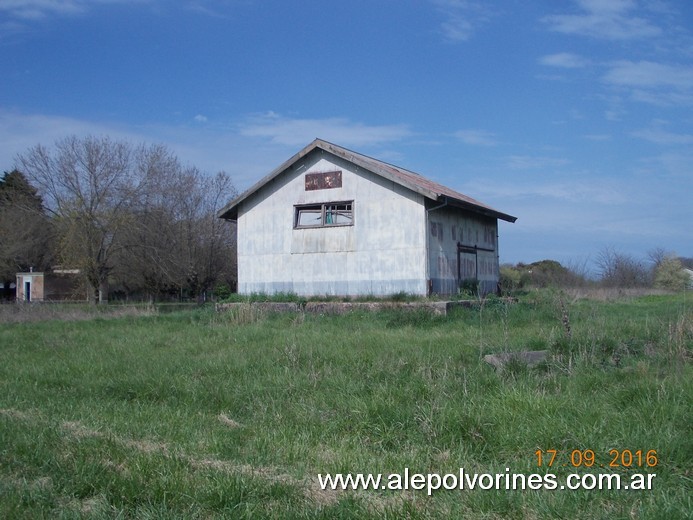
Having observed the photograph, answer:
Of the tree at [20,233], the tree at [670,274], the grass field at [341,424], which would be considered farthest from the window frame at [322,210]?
the tree at [20,233]

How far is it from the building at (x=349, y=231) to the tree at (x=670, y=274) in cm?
2348

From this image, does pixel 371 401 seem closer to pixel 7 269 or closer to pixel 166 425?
pixel 166 425

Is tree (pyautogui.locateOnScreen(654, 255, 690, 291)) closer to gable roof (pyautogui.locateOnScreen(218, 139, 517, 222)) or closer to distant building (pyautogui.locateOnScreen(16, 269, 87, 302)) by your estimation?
gable roof (pyautogui.locateOnScreen(218, 139, 517, 222))

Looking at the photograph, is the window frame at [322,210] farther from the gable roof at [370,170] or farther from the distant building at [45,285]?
the distant building at [45,285]

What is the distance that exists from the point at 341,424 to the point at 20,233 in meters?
49.0

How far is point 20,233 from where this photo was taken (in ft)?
159

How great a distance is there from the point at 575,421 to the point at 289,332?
27.2ft

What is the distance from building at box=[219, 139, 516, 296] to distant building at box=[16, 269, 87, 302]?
30974mm

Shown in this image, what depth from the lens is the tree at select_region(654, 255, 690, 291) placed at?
40.3 m

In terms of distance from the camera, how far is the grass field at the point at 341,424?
443 cm

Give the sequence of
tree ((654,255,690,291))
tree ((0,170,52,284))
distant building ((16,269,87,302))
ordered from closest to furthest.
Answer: tree ((654,255,690,291)) → tree ((0,170,52,284)) → distant building ((16,269,87,302))

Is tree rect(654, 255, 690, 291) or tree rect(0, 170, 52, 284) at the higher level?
tree rect(0, 170, 52, 284)

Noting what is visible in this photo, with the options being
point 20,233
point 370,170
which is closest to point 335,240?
point 370,170

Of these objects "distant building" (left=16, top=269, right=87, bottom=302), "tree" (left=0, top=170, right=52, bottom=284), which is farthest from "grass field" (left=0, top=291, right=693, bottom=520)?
"distant building" (left=16, top=269, right=87, bottom=302)
